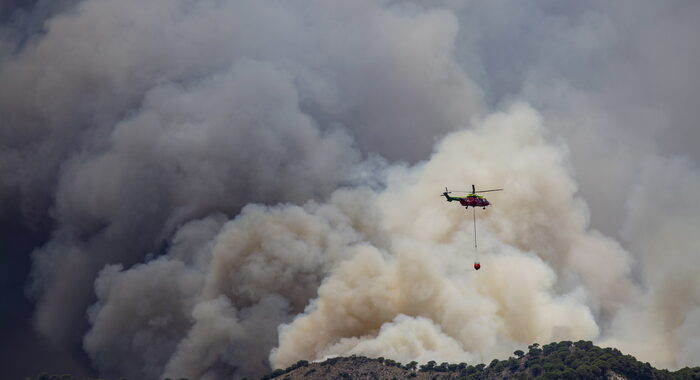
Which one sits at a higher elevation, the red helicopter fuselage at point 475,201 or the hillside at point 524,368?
the red helicopter fuselage at point 475,201

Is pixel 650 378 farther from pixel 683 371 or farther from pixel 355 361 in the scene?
pixel 355 361

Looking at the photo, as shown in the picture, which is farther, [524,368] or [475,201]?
[524,368]

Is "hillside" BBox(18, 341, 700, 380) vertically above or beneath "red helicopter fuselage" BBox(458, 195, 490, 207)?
beneath

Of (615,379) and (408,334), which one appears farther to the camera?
(408,334)

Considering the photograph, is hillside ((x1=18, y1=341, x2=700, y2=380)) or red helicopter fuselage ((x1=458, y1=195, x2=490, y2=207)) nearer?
red helicopter fuselage ((x1=458, y1=195, x2=490, y2=207))

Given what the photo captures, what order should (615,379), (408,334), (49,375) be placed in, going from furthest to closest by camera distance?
1. (49,375)
2. (408,334)
3. (615,379)

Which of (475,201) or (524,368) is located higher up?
(475,201)

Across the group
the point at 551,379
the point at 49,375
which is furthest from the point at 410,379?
the point at 49,375

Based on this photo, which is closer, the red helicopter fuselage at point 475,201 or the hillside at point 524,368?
the red helicopter fuselage at point 475,201
